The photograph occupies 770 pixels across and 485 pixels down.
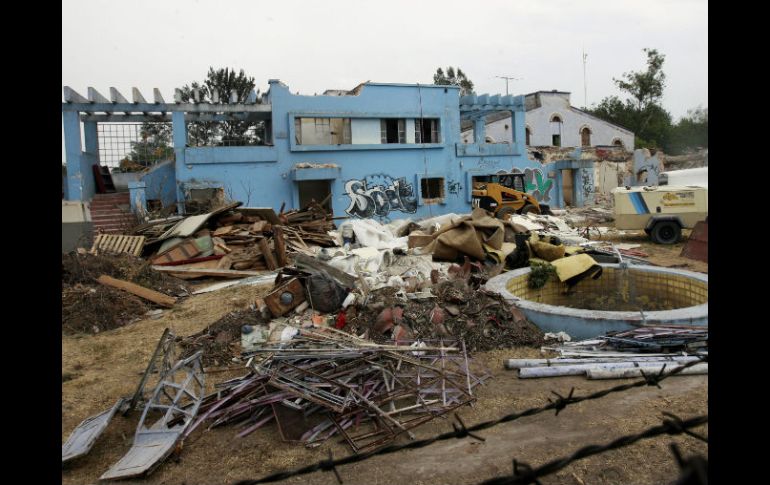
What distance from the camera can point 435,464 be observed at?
4324mm

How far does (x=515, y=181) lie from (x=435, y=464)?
22.8m

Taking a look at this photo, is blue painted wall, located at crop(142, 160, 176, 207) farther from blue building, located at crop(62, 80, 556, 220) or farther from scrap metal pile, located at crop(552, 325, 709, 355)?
scrap metal pile, located at crop(552, 325, 709, 355)

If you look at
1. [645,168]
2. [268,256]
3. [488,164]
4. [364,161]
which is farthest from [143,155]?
[645,168]

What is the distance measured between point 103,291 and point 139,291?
768 mm

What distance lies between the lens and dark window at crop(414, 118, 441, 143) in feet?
89.5

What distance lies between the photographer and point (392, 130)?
88.2ft

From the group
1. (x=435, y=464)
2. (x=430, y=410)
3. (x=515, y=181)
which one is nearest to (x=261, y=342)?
(x=430, y=410)

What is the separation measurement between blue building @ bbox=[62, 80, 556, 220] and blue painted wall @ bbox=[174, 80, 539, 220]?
0.05 m

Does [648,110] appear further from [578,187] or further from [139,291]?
[139,291]

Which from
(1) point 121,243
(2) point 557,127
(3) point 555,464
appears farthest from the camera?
(2) point 557,127

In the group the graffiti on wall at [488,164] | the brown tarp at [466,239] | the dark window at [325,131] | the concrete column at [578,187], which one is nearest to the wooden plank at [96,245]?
the brown tarp at [466,239]

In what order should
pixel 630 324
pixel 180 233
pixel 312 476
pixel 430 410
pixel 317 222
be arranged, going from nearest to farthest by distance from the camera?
pixel 312 476 < pixel 430 410 < pixel 630 324 < pixel 180 233 < pixel 317 222

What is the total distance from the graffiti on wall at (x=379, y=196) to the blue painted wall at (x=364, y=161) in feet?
0.16
